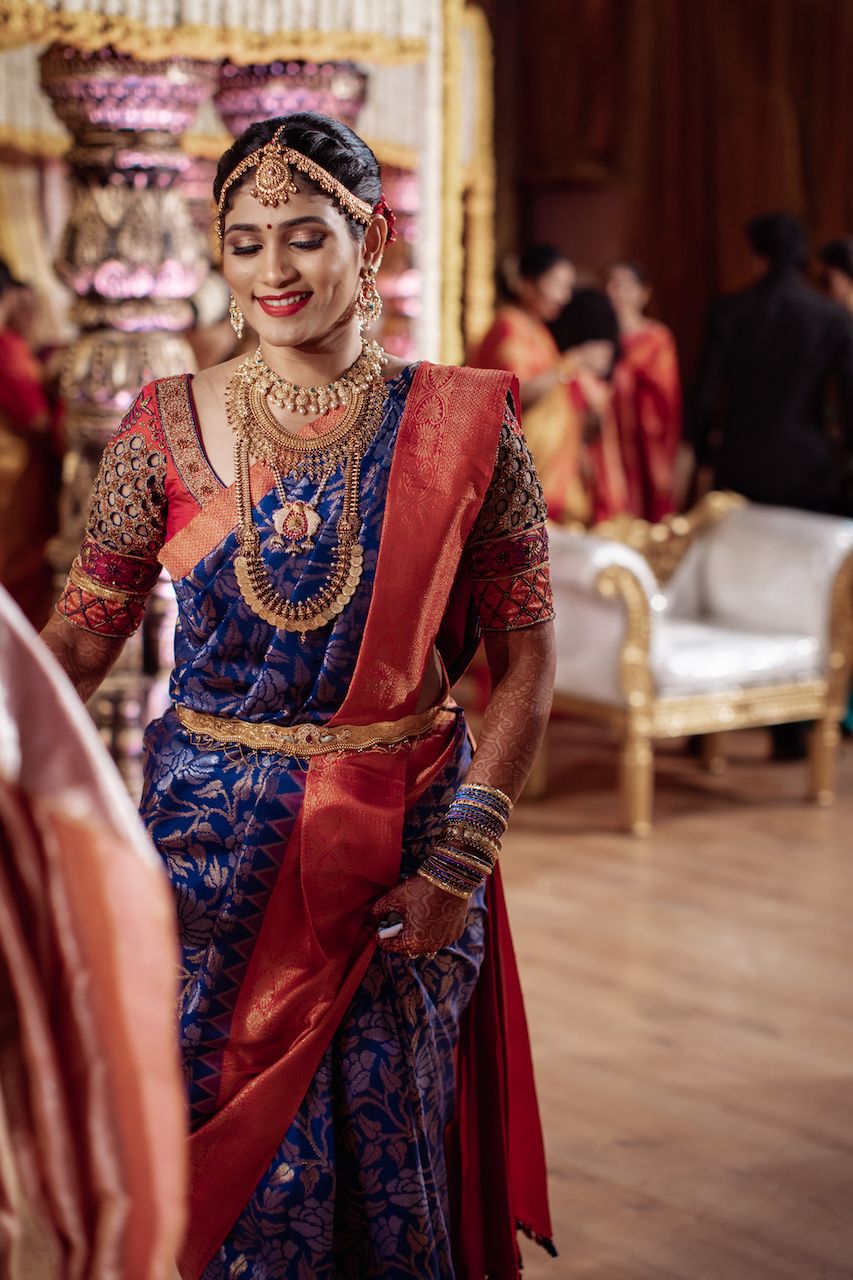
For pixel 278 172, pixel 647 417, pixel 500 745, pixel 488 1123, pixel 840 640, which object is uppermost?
pixel 278 172

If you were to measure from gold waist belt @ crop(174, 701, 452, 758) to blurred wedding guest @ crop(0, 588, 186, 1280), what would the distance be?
2.20 feet

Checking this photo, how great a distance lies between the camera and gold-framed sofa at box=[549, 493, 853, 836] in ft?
14.3

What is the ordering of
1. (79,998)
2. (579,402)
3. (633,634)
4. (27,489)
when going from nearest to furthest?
(79,998)
(633,634)
(27,489)
(579,402)


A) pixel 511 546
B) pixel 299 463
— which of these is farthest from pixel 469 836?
pixel 299 463

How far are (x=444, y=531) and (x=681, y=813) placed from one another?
9.95 feet

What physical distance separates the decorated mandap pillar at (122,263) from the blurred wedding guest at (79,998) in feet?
8.59

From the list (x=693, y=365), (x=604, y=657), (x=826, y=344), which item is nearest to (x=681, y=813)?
(x=604, y=657)

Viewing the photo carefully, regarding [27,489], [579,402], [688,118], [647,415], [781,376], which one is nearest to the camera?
[27,489]

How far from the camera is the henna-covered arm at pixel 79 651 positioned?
5.90 feet

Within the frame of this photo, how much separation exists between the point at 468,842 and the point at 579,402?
371 centimetres

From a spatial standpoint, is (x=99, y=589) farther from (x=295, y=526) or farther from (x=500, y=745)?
(x=500, y=745)

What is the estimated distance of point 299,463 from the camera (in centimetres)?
174

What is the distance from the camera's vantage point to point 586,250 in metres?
8.91

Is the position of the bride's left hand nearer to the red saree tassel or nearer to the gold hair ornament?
the red saree tassel
